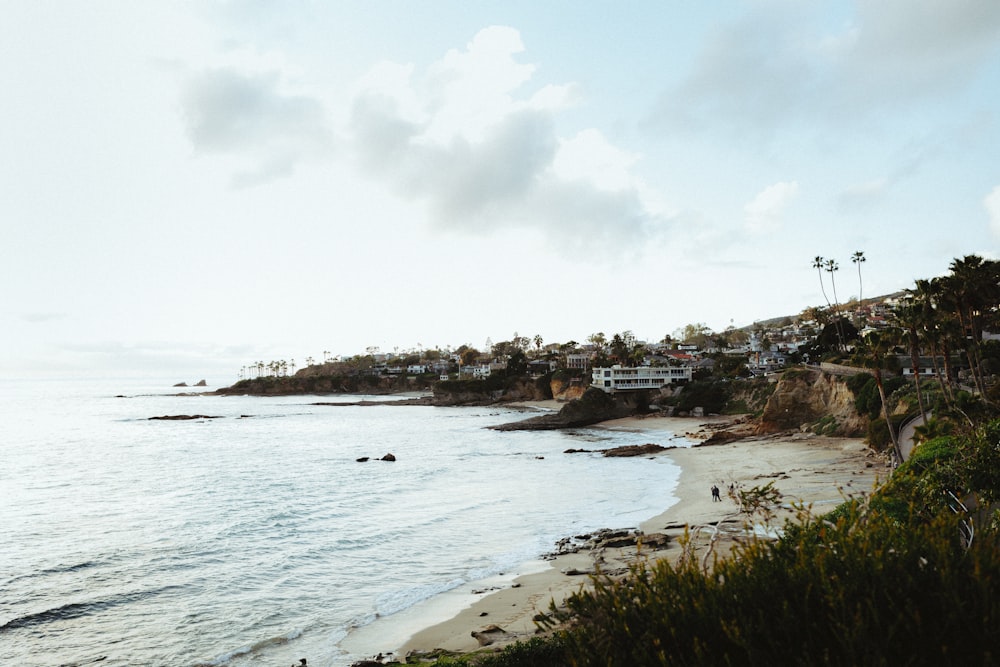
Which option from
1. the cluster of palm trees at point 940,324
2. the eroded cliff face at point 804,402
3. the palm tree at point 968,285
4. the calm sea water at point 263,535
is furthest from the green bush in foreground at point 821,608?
the eroded cliff face at point 804,402

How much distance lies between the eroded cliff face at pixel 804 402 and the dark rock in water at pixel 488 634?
156 feet

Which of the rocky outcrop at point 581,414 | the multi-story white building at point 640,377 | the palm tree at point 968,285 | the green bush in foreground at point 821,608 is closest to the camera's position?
the green bush in foreground at point 821,608

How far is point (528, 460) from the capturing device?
4956 cm

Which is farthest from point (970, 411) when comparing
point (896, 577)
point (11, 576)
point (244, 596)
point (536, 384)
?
point (536, 384)

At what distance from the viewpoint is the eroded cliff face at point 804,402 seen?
5406 cm

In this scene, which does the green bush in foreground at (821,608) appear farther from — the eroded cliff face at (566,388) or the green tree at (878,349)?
the eroded cliff face at (566,388)

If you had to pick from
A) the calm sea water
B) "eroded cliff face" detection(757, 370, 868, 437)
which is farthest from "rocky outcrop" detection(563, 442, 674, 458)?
"eroded cliff face" detection(757, 370, 868, 437)

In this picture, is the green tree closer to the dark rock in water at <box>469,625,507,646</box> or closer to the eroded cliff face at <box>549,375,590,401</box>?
the dark rock in water at <box>469,625,507,646</box>

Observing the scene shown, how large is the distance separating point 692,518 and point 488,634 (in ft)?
47.4

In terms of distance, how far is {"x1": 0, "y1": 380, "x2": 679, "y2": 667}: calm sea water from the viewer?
51.9ft

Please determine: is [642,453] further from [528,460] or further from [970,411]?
[970,411]

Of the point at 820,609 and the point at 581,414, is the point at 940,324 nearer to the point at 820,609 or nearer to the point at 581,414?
the point at 820,609

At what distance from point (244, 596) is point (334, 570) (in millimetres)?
3357

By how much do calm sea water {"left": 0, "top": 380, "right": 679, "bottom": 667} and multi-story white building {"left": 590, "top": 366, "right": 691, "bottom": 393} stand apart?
140 ft
